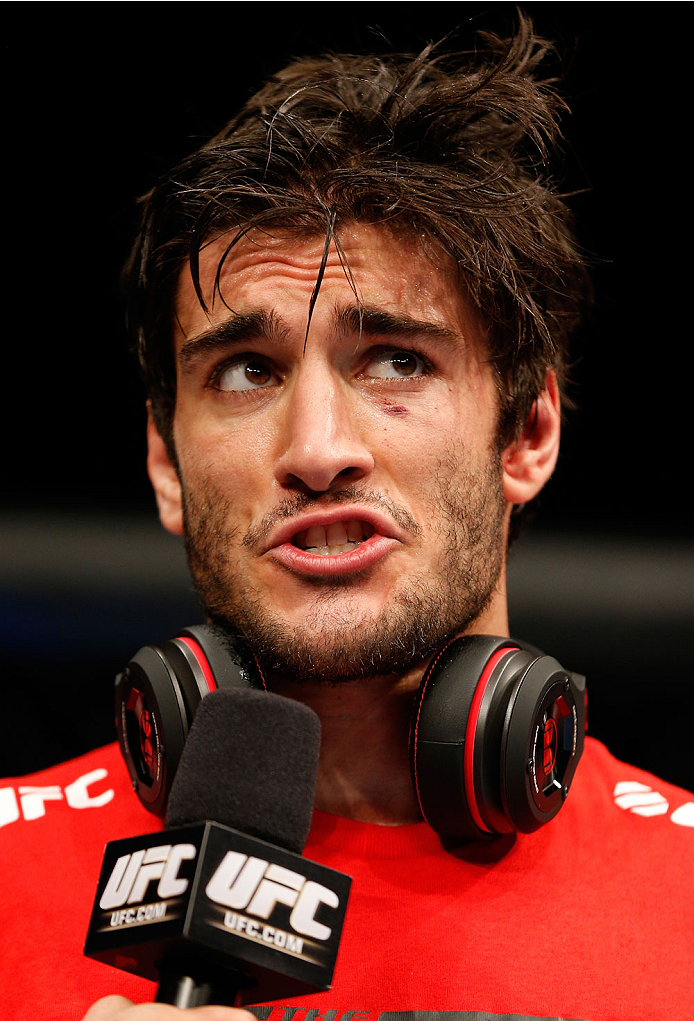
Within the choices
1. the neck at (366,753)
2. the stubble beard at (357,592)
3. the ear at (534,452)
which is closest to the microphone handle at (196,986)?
the stubble beard at (357,592)

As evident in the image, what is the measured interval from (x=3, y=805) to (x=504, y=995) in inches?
31.5

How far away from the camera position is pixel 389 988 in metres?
1.06

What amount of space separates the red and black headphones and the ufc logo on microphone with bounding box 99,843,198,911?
1.42 feet

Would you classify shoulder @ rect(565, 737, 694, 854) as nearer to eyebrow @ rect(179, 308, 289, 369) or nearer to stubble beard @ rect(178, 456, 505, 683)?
stubble beard @ rect(178, 456, 505, 683)

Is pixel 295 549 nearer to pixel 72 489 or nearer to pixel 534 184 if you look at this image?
pixel 534 184

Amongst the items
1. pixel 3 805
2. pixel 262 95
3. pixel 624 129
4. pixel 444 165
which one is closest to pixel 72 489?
pixel 3 805

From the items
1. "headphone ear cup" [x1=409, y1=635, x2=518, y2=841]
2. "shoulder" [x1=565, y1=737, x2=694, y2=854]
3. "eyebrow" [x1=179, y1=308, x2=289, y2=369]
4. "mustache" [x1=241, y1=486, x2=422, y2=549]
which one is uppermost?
"eyebrow" [x1=179, y1=308, x2=289, y2=369]

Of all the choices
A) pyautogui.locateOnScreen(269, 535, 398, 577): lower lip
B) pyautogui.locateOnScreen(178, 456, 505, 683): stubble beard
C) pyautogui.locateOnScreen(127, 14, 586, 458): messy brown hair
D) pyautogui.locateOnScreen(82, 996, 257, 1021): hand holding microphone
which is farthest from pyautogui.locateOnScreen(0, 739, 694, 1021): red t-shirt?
pyautogui.locateOnScreen(127, 14, 586, 458): messy brown hair

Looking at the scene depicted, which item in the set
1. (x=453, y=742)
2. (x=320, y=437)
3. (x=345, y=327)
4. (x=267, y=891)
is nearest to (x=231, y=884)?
(x=267, y=891)

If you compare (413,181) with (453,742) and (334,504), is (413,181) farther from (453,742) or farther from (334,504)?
(453,742)

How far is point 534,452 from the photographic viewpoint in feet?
4.91

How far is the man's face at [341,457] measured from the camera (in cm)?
119

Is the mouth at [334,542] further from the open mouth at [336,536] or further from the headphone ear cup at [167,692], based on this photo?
the headphone ear cup at [167,692]

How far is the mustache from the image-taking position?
1.19 meters
